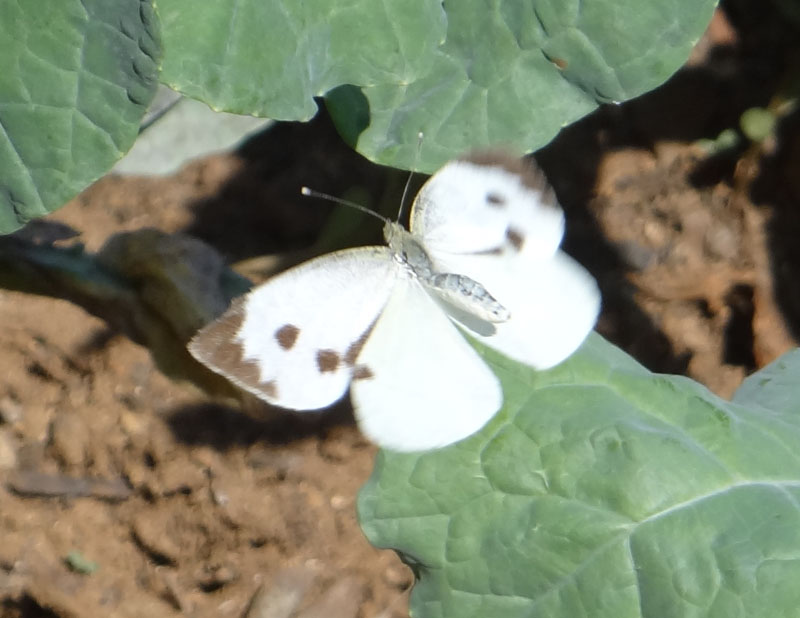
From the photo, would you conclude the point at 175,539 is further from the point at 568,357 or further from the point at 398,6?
the point at 398,6

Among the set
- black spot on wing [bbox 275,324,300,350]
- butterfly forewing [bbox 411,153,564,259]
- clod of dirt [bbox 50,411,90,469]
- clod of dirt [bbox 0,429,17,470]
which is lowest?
clod of dirt [bbox 0,429,17,470]

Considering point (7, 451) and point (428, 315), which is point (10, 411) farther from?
point (428, 315)

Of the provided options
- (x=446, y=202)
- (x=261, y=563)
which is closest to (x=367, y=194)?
(x=446, y=202)

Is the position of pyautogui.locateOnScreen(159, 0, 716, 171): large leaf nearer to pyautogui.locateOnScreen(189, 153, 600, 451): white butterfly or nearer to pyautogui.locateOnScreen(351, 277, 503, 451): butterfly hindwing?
pyautogui.locateOnScreen(189, 153, 600, 451): white butterfly

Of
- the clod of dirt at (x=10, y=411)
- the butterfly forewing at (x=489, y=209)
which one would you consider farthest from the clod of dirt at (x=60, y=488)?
the butterfly forewing at (x=489, y=209)

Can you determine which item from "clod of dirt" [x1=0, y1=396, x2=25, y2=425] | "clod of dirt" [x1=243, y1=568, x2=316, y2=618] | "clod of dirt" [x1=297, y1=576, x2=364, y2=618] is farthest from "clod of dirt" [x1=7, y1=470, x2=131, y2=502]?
"clod of dirt" [x1=297, y1=576, x2=364, y2=618]

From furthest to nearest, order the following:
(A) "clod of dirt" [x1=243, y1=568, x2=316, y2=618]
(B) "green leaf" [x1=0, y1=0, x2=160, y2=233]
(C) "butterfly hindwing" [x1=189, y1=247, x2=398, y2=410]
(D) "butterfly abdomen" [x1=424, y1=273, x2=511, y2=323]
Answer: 1. (A) "clod of dirt" [x1=243, y1=568, x2=316, y2=618]
2. (D) "butterfly abdomen" [x1=424, y1=273, x2=511, y2=323]
3. (C) "butterfly hindwing" [x1=189, y1=247, x2=398, y2=410]
4. (B) "green leaf" [x1=0, y1=0, x2=160, y2=233]
